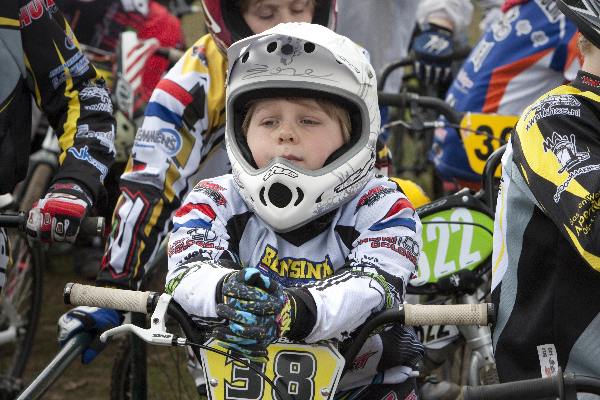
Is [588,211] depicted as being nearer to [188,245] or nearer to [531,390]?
[531,390]

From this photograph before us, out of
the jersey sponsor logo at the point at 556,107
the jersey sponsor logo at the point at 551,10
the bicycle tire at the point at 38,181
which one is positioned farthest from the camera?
the bicycle tire at the point at 38,181

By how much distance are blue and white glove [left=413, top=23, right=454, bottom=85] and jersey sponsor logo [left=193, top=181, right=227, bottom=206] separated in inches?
129

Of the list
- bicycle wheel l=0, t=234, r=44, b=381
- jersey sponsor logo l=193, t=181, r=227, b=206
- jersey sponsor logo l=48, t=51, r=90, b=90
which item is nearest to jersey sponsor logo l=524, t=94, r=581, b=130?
jersey sponsor logo l=193, t=181, r=227, b=206

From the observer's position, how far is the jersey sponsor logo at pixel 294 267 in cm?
308

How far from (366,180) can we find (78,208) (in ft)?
3.25

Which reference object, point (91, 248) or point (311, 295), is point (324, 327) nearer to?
point (311, 295)

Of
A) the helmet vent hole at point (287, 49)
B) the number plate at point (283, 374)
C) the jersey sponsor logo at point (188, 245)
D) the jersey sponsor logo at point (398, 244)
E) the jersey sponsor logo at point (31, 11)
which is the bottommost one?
the number plate at point (283, 374)

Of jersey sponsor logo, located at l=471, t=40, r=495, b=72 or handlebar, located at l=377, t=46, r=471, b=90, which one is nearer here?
jersey sponsor logo, located at l=471, t=40, r=495, b=72

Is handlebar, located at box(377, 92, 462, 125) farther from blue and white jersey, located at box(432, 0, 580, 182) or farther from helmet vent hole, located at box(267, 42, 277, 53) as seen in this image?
helmet vent hole, located at box(267, 42, 277, 53)

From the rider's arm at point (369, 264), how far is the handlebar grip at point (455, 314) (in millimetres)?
214

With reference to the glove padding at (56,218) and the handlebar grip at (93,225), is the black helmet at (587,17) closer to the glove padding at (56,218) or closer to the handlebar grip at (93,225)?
the handlebar grip at (93,225)

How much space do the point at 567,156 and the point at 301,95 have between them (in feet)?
2.36

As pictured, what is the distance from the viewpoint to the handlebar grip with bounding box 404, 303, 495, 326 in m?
2.61

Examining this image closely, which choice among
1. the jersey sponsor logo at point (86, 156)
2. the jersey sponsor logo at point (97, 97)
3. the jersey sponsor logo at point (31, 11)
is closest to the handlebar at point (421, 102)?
the jersey sponsor logo at point (97, 97)
